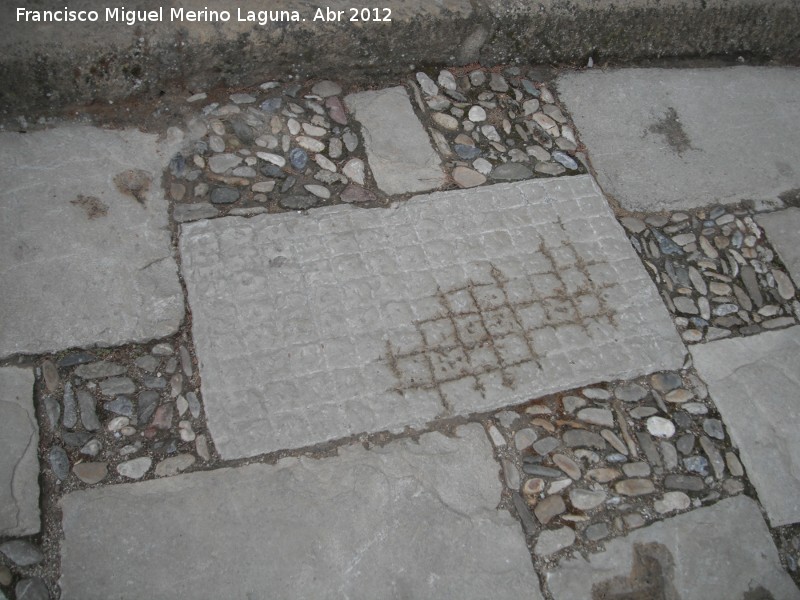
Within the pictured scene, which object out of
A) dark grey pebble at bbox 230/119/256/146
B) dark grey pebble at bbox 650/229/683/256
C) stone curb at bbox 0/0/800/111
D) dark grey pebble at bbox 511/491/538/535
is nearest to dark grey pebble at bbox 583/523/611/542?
dark grey pebble at bbox 511/491/538/535

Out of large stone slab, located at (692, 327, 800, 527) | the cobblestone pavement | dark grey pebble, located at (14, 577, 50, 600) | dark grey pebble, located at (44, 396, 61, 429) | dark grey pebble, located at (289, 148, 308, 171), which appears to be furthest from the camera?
dark grey pebble, located at (289, 148, 308, 171)

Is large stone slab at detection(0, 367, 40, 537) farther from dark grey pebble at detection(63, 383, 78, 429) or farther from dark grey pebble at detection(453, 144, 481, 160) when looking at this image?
dark grey pebble at detection(453, 144, 481, 160)

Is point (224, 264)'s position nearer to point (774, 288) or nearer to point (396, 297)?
point (396, 297)

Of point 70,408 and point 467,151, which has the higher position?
point 467,151

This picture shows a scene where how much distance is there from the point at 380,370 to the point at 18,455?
102 cm

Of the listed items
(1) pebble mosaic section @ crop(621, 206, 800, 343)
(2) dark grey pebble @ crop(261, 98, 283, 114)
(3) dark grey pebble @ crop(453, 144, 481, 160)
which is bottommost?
(1) pebble mosaic section @ crop(621, 206, 800, 343)

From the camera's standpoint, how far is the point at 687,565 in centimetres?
191

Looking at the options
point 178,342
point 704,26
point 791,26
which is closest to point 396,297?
point 178,342

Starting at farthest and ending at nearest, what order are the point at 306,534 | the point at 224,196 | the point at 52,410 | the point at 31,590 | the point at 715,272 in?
the point at 715,272 → the point at 224,196 → the point at 52,410 → the point at 306,534 → the point at 31,590

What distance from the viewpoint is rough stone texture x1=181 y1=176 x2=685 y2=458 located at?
206 cm

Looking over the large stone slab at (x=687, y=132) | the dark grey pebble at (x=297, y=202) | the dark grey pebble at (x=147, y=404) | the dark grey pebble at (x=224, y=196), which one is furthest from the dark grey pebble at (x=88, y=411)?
the large stone slab at (x=687, y=132)

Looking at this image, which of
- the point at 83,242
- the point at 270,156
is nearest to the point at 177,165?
the point at 270,156

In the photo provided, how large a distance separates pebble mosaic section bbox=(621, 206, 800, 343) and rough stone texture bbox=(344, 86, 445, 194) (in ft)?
2.53

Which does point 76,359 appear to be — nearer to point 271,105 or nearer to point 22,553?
point 22,553
